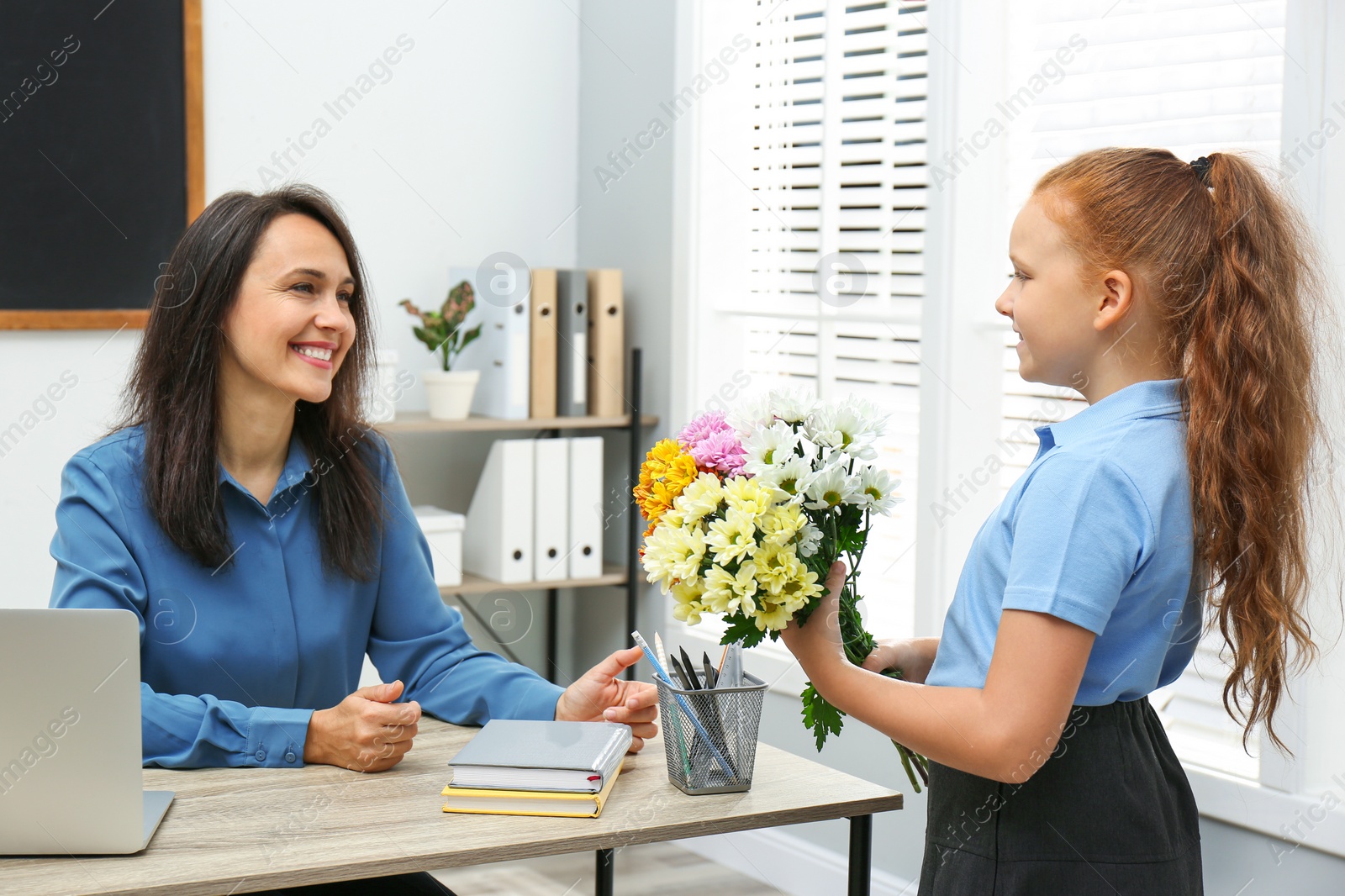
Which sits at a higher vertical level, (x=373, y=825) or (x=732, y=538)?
(x=732, y=538)

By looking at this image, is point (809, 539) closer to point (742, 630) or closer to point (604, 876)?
point (742, 630)

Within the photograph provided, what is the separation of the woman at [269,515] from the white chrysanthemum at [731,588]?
18.6 inches

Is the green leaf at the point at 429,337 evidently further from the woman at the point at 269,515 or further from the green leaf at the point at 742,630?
the green leaf at the point at 742,630

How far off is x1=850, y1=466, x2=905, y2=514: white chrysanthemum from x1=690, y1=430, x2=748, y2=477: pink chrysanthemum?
0.12 metres

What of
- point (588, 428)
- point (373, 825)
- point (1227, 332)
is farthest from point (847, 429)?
point (588, 428)

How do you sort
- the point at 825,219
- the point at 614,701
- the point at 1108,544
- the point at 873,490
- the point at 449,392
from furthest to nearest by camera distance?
1. the point at 449,392
2. the point at 825,219
3. the point at 614,701
4. the point at 873,490
5. the point at 1108,544

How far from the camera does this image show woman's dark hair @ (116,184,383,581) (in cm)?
186

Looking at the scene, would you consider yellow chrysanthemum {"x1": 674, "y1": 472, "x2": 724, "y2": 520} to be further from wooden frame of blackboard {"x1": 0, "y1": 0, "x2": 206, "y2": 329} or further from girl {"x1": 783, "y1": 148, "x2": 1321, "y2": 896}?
wooden frame of blackboard {"x1": 0, "y1": 0, "x2": 206, "y2": 329}

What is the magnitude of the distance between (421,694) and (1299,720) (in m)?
1.50

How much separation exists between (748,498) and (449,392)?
2.31 metres

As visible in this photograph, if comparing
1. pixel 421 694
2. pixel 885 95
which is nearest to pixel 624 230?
pixel 885 95

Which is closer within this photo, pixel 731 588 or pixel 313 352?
pixel 731 588

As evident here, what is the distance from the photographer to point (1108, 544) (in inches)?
47.1

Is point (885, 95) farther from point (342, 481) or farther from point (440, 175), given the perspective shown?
point (342, 481)
